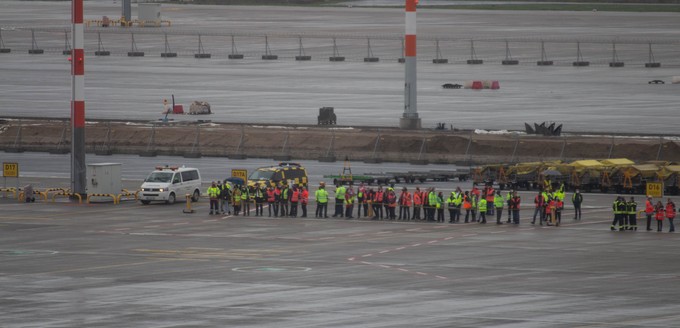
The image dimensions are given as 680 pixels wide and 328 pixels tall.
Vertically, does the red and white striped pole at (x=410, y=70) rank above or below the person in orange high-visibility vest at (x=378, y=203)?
above

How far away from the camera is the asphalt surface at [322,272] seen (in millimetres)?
37938

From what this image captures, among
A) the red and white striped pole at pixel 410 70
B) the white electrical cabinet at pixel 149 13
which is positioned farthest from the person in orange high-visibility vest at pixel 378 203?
the white electrical cabinet at pixel 149 13

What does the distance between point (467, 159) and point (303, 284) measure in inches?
1560

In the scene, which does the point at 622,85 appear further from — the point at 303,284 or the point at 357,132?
the point at 303,284

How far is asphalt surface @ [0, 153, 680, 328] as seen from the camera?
1494 inches

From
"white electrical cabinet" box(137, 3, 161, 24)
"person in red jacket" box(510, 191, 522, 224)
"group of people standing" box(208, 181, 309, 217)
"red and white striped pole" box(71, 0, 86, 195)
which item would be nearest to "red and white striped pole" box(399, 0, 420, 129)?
"red and white striped pole" box(71, 0, 86, 195)

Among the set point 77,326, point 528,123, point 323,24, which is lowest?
point 77,326

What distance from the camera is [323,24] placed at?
187000 millimetres

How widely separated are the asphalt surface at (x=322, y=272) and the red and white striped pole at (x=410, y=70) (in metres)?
26.9

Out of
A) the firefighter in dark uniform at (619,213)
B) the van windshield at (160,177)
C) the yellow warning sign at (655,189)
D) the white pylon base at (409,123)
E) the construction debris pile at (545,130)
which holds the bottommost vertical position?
the firefighter in dark uniform at (619,213)

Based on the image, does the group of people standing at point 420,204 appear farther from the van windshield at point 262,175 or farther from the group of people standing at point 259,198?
the van windshield at point 262,175

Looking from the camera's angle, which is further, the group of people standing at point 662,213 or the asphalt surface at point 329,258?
the group of people standing at point 662,213

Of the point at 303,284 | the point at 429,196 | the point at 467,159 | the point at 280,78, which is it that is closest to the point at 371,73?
the point at 280,78

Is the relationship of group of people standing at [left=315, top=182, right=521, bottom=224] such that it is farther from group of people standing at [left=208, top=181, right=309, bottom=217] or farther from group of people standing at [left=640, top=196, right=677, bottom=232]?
group of people standing at [left=640, top=196, right=677, bottom=232]
